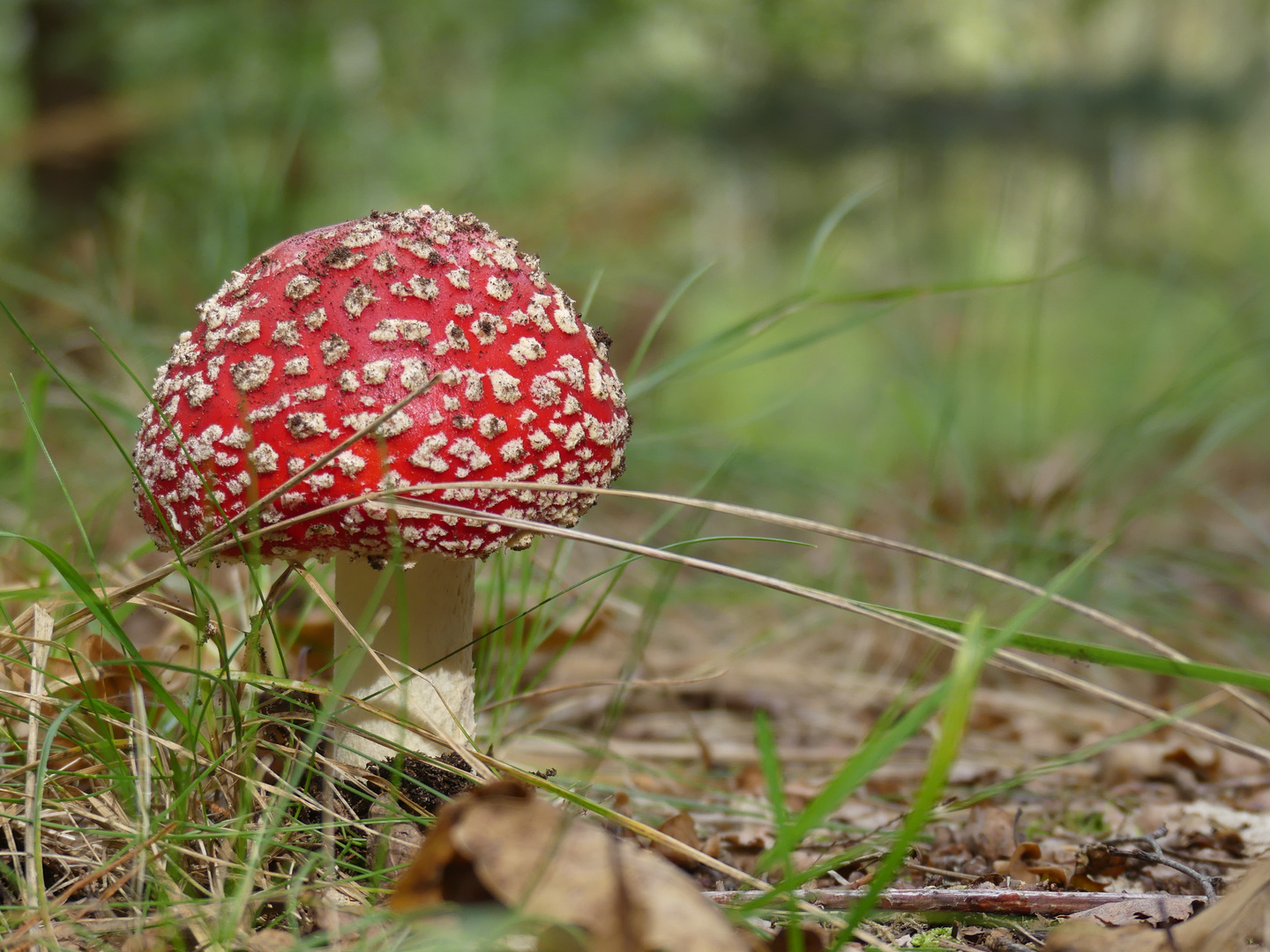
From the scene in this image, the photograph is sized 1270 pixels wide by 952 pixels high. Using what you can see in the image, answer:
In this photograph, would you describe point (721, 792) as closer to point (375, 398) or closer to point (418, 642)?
point (418, 642)

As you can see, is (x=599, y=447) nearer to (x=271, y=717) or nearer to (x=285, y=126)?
(x=271, y=717)

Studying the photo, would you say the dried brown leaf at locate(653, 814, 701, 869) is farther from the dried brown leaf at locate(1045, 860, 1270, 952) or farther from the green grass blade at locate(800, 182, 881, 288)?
the green grass blade at locate(800, 182, 881, 288)

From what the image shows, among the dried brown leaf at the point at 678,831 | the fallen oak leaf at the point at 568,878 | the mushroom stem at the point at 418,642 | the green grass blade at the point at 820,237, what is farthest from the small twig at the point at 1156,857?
the green grass blade at the point at 820,237

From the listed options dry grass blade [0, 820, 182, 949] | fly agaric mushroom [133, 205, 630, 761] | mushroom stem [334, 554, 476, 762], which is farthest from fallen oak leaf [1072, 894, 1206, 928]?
dry grass blade [0, 820, 182, 949]

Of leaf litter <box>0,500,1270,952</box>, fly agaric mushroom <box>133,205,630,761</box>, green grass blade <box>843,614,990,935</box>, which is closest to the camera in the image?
green grass blade <box>843,614,990,935</box>

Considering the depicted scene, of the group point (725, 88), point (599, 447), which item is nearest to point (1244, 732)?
point (599, 447)

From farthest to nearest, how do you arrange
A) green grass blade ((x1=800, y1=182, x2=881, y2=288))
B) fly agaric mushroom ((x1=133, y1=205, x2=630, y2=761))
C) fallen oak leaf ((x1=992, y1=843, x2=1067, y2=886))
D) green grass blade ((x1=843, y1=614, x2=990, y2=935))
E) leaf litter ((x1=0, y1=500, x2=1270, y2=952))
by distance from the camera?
green grass blade ((x1=800, y1=182, x2=881, y2=288)) < fallen oak leaf ((x1=992, y1=843, x2=1067, y2=886)) < fly agaric mushroom ((x1=133, y1=205, x2=630, y2=761)) < leaf litter ((x1=0, y1=500, x2=1270, y2=952)) < green grass blade ((x1=843, y1=614, x2=990, y2=935))
